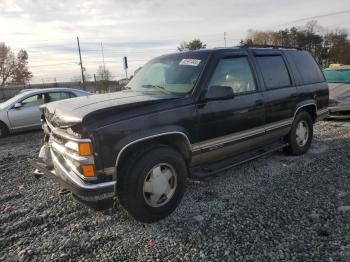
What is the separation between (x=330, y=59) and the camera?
51594mm

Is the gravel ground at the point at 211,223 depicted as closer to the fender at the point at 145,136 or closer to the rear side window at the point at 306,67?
the fender at the point at 145,136

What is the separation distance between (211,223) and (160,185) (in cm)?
72

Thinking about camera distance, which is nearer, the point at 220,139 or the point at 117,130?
the point at 117,130

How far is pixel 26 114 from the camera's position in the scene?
32.8 feet

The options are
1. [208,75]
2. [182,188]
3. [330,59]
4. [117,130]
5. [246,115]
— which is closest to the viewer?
[117,130]

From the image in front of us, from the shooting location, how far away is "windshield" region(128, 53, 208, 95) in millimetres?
4455

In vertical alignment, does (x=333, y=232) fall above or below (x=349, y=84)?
below

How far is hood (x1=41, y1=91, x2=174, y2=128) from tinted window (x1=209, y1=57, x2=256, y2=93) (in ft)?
2.83

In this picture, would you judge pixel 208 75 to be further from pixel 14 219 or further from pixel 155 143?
pixel 14 219

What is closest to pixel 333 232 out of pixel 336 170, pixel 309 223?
pixel 309 223

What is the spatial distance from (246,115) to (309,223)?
5.85ft

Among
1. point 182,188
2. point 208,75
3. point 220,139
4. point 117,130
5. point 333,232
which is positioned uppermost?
point 208,75

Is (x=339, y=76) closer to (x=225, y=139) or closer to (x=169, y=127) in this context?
(x=225, y=139)

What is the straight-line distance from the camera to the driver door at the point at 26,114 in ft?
32.4
